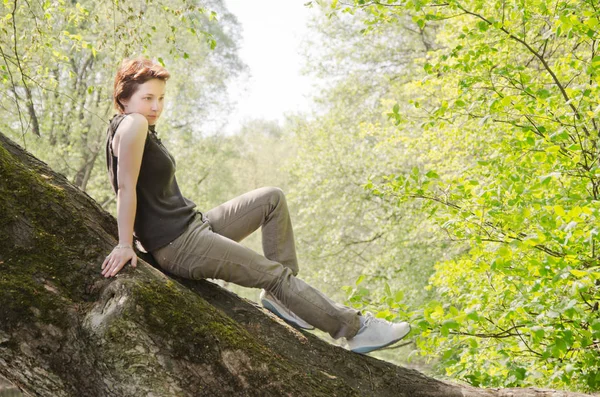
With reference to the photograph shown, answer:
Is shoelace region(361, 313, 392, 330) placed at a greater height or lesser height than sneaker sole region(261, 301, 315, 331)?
greater

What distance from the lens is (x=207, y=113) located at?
72.9ft

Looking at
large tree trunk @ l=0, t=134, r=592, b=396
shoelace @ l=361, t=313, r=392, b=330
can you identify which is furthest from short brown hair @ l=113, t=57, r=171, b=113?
shoelace @ l=361, t=313, r=392, b=330

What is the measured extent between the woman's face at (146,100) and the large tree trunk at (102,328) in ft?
1.73

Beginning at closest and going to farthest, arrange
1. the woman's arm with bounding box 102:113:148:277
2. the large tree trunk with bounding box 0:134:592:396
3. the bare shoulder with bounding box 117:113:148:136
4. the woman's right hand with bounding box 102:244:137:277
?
the large tree trunk with bounding box 0:134:592:396, the woman's right hand with bounding box 102:244:137:277, the woman's arm with bounding box 102:113:148:277, the bare shoulder with bounding box 117:113:148:136

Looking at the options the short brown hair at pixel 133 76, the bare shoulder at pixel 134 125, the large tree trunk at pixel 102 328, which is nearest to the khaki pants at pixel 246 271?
the large tree trunk at pixel 102 328

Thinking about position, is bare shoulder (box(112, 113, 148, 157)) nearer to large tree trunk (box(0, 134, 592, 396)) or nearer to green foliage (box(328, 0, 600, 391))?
large tree trunk (box(0, 134, 592, 396))

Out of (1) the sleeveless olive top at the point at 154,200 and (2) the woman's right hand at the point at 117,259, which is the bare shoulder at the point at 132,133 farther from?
(2) the woman's right hand at the point at 117,259

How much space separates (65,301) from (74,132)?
50.7 feet

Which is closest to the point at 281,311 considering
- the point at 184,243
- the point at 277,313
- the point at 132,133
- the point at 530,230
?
the point at 277,313

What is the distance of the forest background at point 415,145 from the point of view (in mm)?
3436

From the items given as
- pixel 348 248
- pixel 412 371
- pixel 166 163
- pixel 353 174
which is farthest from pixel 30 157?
pixel 348 248

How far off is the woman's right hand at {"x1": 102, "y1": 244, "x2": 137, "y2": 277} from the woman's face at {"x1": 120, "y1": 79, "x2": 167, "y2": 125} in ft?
2.70

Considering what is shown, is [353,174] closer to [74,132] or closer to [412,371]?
[74,132]

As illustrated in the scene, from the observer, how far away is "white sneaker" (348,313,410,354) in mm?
2850
